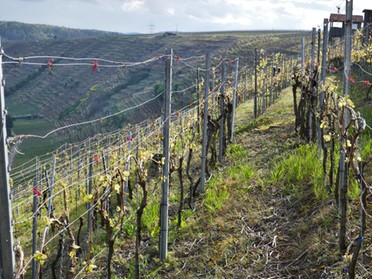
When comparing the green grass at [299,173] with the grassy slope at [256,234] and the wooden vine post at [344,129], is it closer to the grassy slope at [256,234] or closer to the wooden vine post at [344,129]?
the grassy slope at [256,234]

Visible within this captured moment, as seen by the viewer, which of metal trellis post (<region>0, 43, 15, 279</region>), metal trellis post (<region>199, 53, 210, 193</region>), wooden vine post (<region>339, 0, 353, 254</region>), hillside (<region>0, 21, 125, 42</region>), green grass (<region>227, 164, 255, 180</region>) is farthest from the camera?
hillside (<region>0, 21, 125, 42</region>)

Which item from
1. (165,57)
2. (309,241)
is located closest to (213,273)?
(309,241)

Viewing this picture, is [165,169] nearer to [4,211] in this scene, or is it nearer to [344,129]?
[344,129]

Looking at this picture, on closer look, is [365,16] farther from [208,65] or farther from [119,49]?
[119,49]

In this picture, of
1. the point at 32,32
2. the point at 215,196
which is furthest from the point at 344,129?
the point at 32,32

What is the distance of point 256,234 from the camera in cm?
405

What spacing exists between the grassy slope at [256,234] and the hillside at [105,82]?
25952mm

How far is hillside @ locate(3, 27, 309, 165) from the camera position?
1510 inches

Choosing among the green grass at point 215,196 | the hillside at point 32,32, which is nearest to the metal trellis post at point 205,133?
the green grass at point 215,196

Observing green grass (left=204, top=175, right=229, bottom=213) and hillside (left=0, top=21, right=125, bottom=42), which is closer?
green grass (left=204, top=175, right=229, bottom=213)

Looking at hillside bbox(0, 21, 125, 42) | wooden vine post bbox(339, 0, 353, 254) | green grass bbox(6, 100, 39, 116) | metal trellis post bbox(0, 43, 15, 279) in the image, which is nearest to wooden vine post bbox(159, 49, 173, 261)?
wooden vine post bbox(339, 0, 353, 254)

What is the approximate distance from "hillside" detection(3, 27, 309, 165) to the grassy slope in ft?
85.1

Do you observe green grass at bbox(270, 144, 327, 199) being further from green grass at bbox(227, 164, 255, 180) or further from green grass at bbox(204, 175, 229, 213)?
green grass at bbox(204, 175, 229, 213)

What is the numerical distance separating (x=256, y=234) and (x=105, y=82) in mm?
52150
